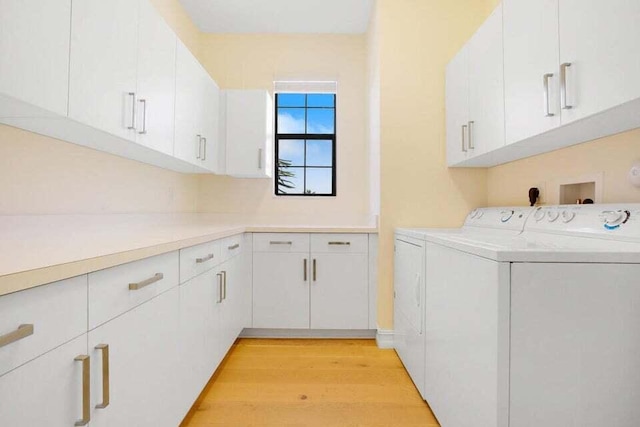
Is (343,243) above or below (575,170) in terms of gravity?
below

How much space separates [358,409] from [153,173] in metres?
2.01

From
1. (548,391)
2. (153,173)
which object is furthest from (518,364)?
(153,173)

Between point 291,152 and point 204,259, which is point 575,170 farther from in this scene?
point 291,152

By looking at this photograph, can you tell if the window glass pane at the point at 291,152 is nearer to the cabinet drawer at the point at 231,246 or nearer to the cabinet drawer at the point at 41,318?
the cabinet drawer at the point at 231,246

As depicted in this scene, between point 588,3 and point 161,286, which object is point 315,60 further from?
point 161,286

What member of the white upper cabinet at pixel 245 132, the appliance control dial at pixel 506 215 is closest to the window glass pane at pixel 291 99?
the white upper cabinet at pixel 245 132

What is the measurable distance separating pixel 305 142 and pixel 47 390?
3.03 m

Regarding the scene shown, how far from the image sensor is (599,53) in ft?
3.88

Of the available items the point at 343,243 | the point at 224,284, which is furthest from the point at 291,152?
the point at 224,284

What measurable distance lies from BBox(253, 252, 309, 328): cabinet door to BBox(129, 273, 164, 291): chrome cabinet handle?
4.87 ft

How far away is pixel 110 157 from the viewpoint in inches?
77.3

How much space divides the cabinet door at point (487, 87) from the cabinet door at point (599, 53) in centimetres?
50

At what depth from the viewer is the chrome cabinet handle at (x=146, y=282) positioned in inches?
42.1

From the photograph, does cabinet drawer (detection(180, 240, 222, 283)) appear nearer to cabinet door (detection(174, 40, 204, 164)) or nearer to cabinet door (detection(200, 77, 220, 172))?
cabinet door (detection(174, 40, 204, 164))
